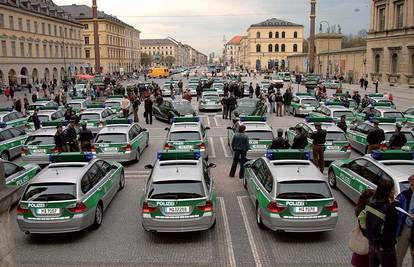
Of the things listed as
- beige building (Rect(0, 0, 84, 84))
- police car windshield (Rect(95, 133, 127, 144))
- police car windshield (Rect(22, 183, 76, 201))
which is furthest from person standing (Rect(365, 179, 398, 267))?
beige building (Rect(0, 0, 84, 84))

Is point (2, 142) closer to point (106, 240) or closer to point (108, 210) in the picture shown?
point (108, 210)

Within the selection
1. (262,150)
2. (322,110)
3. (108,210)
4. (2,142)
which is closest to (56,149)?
(2,142)

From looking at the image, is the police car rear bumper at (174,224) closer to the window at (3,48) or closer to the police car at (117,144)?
the police car at (117,144)

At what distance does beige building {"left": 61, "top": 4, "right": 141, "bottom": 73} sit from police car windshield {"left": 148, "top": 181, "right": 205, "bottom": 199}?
3183 inches

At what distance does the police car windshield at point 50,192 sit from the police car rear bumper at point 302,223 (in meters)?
4.21

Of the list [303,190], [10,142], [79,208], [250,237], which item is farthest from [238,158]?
[10,142]

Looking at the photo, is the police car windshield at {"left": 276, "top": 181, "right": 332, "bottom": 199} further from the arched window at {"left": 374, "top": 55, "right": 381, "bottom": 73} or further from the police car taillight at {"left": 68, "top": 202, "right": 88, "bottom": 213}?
the arched window at {"left": 374, "top": 55, "right": 381, "bottom": 73}

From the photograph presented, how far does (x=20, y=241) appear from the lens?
9.31 metres

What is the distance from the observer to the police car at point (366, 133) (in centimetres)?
1576

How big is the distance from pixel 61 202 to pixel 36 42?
63189 mm

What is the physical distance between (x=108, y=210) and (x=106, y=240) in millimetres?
1922

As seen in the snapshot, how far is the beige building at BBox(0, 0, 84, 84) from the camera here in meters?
56.9

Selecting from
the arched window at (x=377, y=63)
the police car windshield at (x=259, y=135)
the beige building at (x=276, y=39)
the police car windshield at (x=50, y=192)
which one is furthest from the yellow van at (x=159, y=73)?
the police car windshield at (x=50, y=192)

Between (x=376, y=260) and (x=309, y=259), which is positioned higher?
(x=376, y=260)
